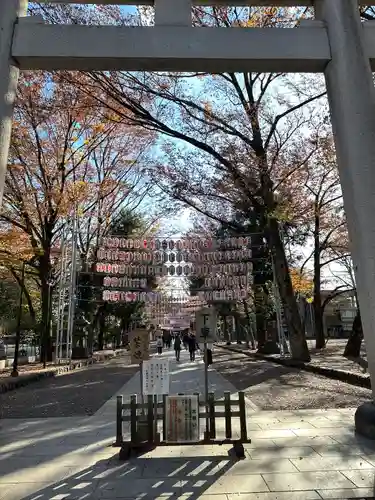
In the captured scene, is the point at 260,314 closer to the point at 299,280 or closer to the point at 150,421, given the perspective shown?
the point at 299,280

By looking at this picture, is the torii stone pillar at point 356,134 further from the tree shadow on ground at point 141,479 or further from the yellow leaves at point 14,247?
the yellow leaves at point 14,247

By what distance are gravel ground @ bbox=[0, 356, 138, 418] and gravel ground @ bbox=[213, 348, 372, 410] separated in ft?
12.5

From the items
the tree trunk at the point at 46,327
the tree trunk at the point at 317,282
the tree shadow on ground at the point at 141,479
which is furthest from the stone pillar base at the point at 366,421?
the tree trunk at the point at 317,282

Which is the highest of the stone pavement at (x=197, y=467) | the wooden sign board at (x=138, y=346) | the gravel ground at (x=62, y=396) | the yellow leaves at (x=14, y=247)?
the yellow leaves at (x=14, y=247)

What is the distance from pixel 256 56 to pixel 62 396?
9.69 metres

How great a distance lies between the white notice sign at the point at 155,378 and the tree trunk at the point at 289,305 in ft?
39.4

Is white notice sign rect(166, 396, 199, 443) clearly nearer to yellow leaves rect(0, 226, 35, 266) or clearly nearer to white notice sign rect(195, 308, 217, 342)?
white notice sign rect(195, 308, 217, 342)

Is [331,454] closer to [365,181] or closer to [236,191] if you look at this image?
[365,181]

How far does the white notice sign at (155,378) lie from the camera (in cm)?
A: 547

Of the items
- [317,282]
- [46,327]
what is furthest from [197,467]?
[317,282]

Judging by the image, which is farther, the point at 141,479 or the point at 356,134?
the point at 356,134

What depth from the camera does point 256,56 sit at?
4941 mm

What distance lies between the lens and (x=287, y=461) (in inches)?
191

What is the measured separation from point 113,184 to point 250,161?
8391 millimetres
